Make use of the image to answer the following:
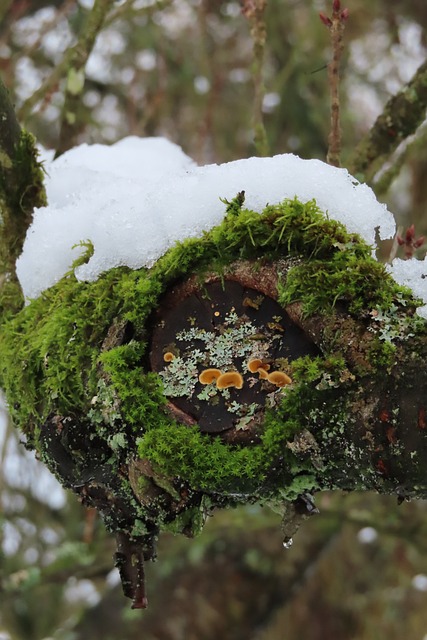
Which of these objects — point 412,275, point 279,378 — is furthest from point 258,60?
point 279,378

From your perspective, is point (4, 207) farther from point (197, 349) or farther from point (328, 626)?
point (328, 626)

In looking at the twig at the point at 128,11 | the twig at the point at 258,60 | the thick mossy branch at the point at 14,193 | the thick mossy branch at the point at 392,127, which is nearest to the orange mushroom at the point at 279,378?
the thick mossy branch at the point at 14,193

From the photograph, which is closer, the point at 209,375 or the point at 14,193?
the point at 209,375

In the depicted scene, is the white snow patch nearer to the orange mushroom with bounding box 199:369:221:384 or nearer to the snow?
the snow

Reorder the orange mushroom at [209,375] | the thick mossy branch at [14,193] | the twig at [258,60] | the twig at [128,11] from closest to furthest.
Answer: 1. the orange mushroom at [209,375]
2. the thick mossy branch at [14,193]
3. the twig at [258,60]
4. the twig at [128,11]

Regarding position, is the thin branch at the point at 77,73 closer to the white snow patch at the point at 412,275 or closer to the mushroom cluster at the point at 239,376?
the mushroom cluster at the point at 239,376

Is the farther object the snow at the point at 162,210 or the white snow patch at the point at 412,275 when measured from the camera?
the snow at the point at 162,210

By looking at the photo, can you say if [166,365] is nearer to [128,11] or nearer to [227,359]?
[227,359]
